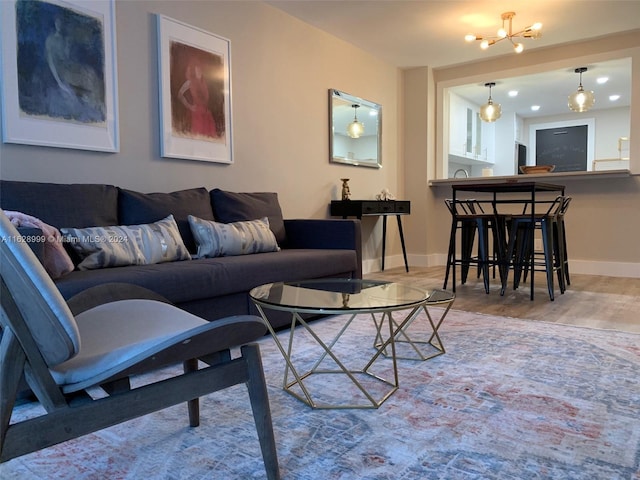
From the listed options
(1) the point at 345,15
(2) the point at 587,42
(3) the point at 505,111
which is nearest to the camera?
(1) the point at 345,15

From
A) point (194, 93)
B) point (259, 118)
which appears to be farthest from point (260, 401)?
point (259, 118)

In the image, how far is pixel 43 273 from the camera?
88 centimetres

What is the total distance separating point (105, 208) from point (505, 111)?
764 centimetres

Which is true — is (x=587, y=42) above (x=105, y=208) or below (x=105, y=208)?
above

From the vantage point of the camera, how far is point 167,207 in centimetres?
273

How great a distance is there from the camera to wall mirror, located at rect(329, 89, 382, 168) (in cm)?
464

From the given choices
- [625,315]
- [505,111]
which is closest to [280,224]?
[625,315]

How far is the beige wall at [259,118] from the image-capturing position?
2.82 m

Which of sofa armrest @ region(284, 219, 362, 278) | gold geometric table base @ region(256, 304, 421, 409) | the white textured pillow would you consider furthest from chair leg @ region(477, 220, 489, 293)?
gold geometric table base @ region(256, 304, 421, 409)

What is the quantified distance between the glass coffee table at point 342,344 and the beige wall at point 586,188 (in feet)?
11.5

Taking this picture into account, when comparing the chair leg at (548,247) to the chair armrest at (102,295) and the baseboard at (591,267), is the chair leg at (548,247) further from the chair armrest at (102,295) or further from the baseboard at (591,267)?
the chair armrest at (102,295)

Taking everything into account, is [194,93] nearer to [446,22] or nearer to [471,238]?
[446,22]

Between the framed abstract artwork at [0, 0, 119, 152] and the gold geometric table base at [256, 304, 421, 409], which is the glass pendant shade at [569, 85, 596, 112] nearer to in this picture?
the gold geometric table base at [256, 304, 421, 409]

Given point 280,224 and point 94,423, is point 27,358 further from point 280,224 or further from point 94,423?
point 280,224
